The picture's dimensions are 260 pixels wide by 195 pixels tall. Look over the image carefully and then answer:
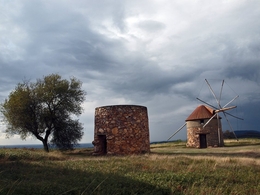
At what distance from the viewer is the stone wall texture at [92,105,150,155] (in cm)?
1895

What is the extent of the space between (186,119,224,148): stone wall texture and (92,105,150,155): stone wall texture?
14385mm

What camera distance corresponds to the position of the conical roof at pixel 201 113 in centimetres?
3294

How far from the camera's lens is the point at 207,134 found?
32344 mm

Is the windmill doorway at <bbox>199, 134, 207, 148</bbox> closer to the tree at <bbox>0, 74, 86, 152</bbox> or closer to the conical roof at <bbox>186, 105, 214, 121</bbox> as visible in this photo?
the conical roof at <bbox>186, 105, 214, 121</bbox>

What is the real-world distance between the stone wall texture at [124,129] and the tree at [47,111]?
593 centimetres


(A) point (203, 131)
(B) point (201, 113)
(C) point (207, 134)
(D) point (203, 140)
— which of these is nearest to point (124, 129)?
(A) point (203, 131)

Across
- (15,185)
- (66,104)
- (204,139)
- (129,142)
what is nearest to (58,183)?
(15,185)

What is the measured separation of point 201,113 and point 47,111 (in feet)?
60.8

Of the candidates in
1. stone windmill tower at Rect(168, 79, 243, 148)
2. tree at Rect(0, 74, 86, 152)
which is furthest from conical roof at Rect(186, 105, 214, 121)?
tree at Rect(0, 74, 86, 152)

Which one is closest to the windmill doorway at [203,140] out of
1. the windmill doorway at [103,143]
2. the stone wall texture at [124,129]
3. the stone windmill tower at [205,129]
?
the stone windmill tower at [205,129]

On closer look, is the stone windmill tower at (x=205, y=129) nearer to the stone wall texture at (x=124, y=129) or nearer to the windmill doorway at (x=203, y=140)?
the windmill doorway at (x=203, y=140)

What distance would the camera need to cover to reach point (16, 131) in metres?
25.4

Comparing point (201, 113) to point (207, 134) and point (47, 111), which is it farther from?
point (47, 111)

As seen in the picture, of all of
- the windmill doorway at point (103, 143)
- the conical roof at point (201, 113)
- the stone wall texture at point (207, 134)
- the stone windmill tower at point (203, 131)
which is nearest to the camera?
the windmill doorway at point (103, 143)
